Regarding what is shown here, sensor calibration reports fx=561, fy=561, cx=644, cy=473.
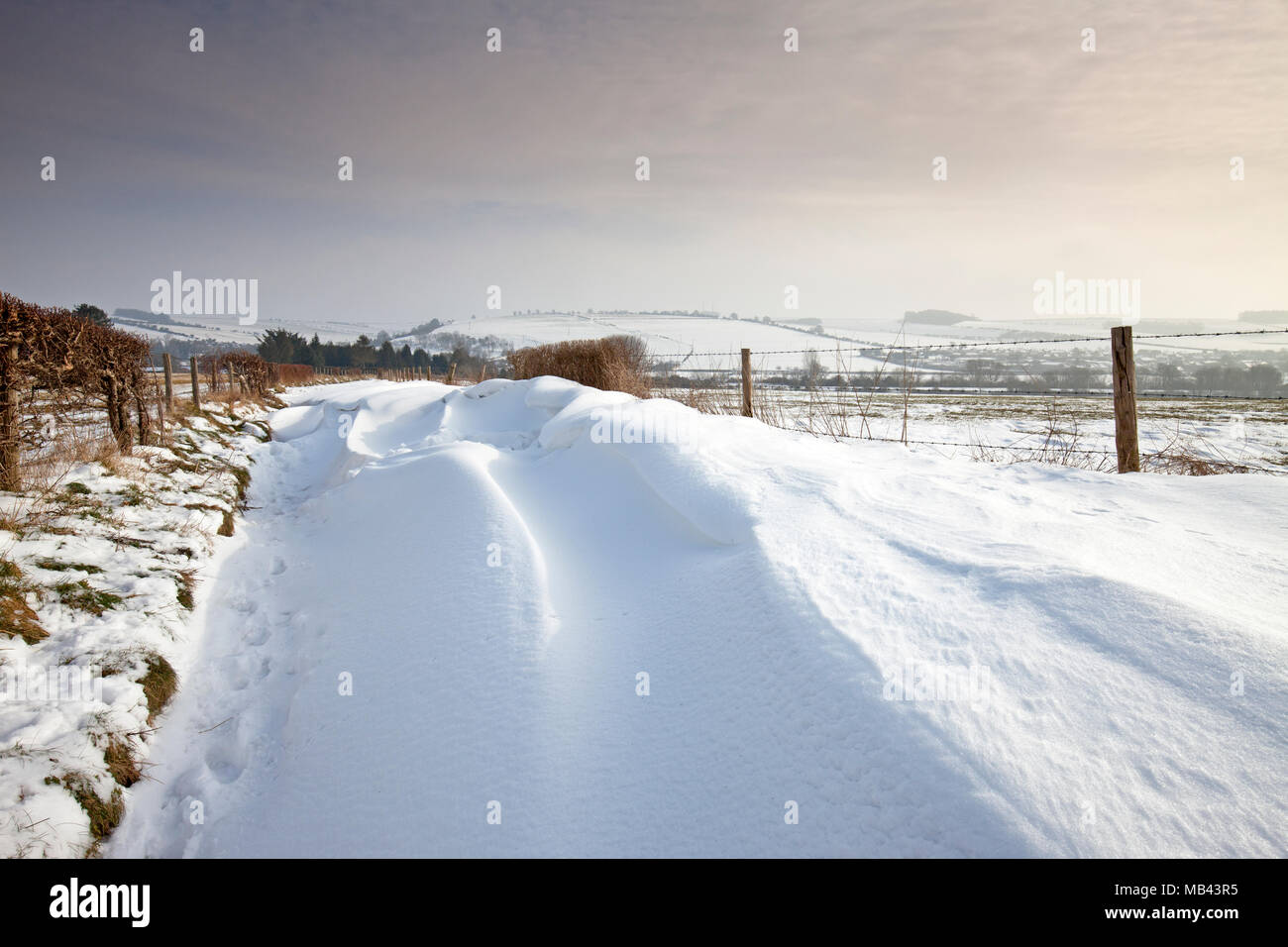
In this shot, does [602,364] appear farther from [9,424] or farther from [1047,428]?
[1047,428]

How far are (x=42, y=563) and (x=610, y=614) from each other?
3.88 m

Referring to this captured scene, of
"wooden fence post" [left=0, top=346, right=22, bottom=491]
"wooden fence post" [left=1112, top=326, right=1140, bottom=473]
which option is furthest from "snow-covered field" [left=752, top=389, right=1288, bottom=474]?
"wooden fence post" [left=0, top=346, right=22, bottom=491]

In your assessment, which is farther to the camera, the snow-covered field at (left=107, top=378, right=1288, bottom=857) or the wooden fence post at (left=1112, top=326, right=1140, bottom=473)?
the wooden fence post at (left=1112, top=326, right=1140, bottom=473)

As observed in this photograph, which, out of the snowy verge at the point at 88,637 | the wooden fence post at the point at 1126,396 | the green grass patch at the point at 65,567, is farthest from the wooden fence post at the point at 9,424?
the wooden fence post at the point at 1126,396

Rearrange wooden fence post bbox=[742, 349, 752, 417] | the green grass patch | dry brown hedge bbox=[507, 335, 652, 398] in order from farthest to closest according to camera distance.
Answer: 1. dry brown hedge bbox=[507, 335, 652, 398]
2. wooden fence post bbox=[742, 349, 752, 417]
3. the green grass patch

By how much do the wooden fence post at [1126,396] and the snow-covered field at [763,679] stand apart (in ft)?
3.59

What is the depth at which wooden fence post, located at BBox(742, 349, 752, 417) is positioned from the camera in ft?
28.3

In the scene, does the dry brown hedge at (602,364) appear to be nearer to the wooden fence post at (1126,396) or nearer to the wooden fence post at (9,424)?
the wooden fence post at (1126,396)

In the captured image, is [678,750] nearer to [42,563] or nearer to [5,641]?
[5,641]

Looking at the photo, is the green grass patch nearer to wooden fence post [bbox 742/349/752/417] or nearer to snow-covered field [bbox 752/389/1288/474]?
snow-covered field [bbox 752/389/1288/474]

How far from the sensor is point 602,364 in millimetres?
12375

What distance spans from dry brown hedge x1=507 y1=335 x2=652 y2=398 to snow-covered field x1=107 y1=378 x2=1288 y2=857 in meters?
7.57

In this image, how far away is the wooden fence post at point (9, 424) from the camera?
5.03 m

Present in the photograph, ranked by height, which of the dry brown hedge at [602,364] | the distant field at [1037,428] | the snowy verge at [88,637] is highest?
the dry brown hedge at [602,364]
